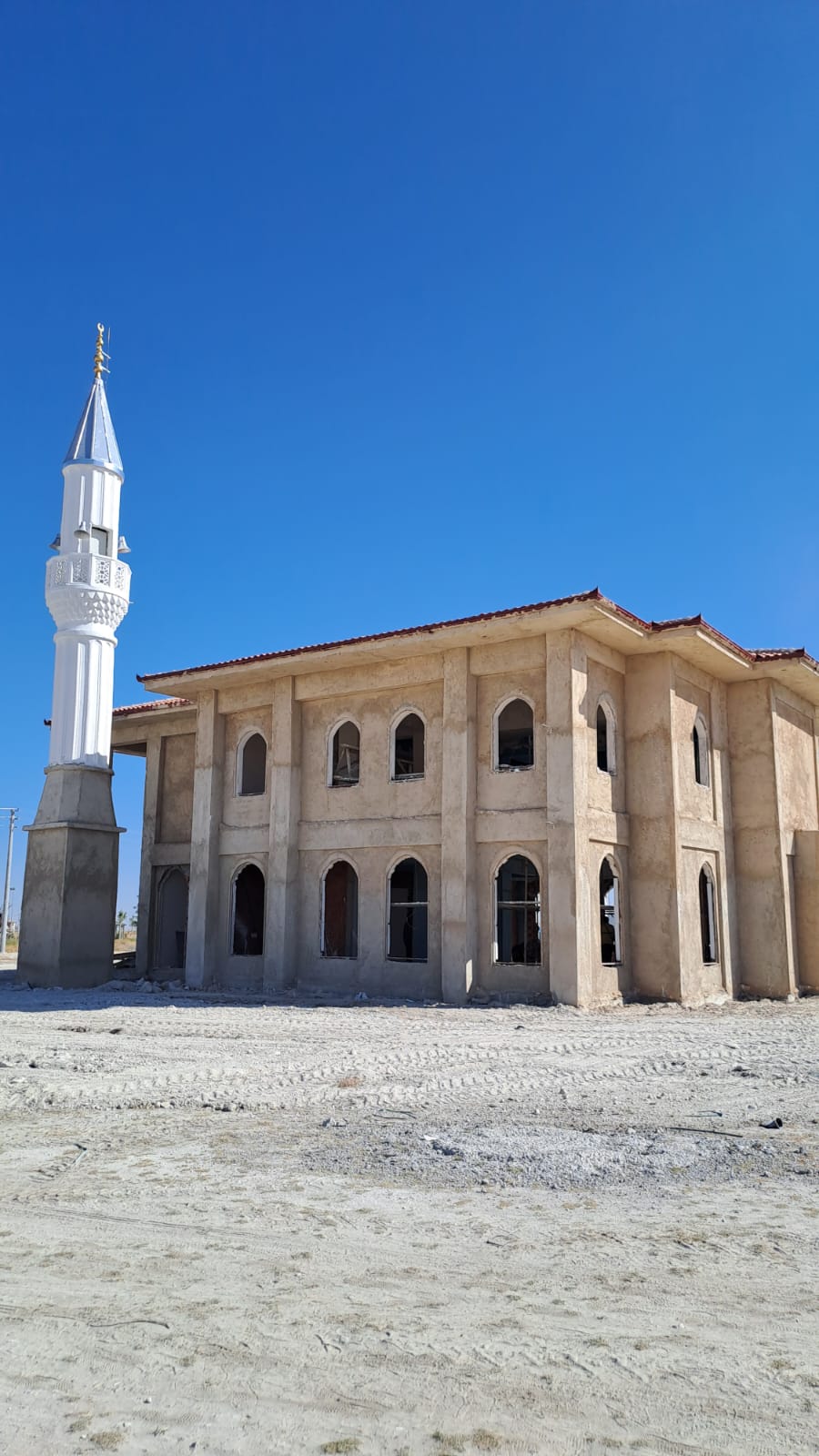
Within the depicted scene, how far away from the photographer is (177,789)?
26016 mm

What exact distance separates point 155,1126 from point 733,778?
54.0 ft

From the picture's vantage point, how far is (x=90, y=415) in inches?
982

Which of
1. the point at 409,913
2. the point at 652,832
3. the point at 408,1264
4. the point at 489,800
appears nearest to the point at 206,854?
the point at 409,913

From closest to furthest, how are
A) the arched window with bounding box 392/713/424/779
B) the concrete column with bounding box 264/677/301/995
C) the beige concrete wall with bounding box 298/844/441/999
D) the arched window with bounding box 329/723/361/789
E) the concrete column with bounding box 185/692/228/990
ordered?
the beige concrete wall with bounding box 298/844/441/999 < the arched window with bounding box 392/713/424/779 < the concrete column with bounding box 264/677/301/995 < the arched window with bounding box 329/723/361/789 < the concrete column with bounding box 185/692/228/990

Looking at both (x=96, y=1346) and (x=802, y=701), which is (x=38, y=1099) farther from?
(x=802, y=701)

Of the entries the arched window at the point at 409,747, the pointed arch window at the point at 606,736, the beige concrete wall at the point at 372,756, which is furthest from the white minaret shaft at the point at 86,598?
the pointed arch window at the point at 606,736

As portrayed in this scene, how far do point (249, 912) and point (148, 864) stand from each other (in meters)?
2.76

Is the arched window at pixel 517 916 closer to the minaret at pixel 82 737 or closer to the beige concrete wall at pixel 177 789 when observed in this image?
the beige concrete wall at pixel 177 789

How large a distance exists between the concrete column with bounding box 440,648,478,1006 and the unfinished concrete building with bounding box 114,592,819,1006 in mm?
40

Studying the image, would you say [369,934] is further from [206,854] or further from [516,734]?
[516,734]

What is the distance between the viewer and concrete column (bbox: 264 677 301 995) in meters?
21.2

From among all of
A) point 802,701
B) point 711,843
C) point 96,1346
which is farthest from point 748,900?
point 96,1346

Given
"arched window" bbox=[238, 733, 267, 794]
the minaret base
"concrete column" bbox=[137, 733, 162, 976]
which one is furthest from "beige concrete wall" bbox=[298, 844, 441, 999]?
"concrete column" bbox=[137, 733, 162, 976]

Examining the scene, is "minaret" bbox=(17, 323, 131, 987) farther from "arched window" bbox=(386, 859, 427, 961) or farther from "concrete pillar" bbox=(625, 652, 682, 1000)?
"concrete pillar" bbox=(625, 652, 682, 1000)
